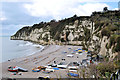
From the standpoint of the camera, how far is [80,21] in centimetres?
7181

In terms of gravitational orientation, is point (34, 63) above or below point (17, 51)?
below

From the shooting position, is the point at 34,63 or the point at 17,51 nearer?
the point at 34,63

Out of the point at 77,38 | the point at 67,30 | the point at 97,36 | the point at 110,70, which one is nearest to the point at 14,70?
the point at 110,70

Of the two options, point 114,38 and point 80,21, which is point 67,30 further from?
point 114,38

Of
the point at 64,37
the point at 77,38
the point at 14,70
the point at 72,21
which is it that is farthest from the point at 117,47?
the point at 72,21

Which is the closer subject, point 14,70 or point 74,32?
point 14,70

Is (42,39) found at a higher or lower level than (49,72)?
higher

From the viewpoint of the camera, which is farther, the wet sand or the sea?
the sea

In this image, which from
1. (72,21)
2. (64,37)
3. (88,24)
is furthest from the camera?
(72,21)

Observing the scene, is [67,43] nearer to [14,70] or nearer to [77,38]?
[77,38]

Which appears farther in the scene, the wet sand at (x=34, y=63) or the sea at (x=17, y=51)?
the sea at (x=17, y=51)

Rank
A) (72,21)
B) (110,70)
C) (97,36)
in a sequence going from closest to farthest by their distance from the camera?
1. (110,70)
2. (97,36)
3. (72,21)

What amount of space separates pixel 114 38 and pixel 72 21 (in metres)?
54.1

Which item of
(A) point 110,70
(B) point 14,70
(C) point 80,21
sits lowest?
(B) point 14,70
